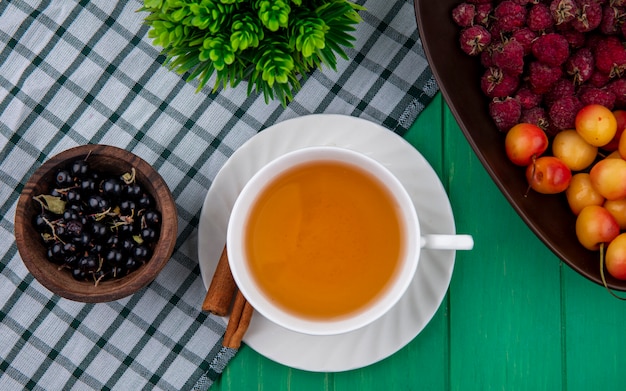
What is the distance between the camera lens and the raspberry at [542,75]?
2.92 feet

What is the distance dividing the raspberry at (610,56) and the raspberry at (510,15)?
106 millimetres

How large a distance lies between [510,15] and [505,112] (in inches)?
4.9

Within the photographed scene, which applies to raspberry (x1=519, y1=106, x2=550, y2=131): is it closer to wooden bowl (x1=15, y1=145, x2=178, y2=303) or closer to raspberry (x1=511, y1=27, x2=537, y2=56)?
raspberry (x1=511, y1=27, x2=537, y2=56)

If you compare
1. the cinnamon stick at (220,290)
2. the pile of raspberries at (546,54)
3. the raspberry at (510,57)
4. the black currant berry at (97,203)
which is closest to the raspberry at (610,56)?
the pile of raspberries at (546,54)

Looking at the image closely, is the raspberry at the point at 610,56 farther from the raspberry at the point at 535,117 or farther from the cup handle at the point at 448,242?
the cup handle at the point at 448,242

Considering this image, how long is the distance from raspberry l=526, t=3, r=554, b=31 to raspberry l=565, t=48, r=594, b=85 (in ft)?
0.18

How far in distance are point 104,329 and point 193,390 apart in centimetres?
16

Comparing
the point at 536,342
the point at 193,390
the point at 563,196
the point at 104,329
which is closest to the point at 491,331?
the point at 536,342

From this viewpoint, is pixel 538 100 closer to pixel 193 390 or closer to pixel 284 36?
pixel 284 36

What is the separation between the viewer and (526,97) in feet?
3.00

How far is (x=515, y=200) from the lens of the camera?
0.90 m

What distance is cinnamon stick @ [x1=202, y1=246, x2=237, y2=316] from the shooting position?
0.94 m

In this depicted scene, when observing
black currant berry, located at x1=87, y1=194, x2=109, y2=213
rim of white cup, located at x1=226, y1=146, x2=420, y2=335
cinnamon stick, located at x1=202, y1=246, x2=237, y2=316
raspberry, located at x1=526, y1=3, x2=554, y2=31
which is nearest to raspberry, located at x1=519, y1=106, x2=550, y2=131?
raspberry, located at x1=526, y1=3, x2=554, y2=31

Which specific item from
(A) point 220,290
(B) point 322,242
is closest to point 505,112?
(B) point 322,242
